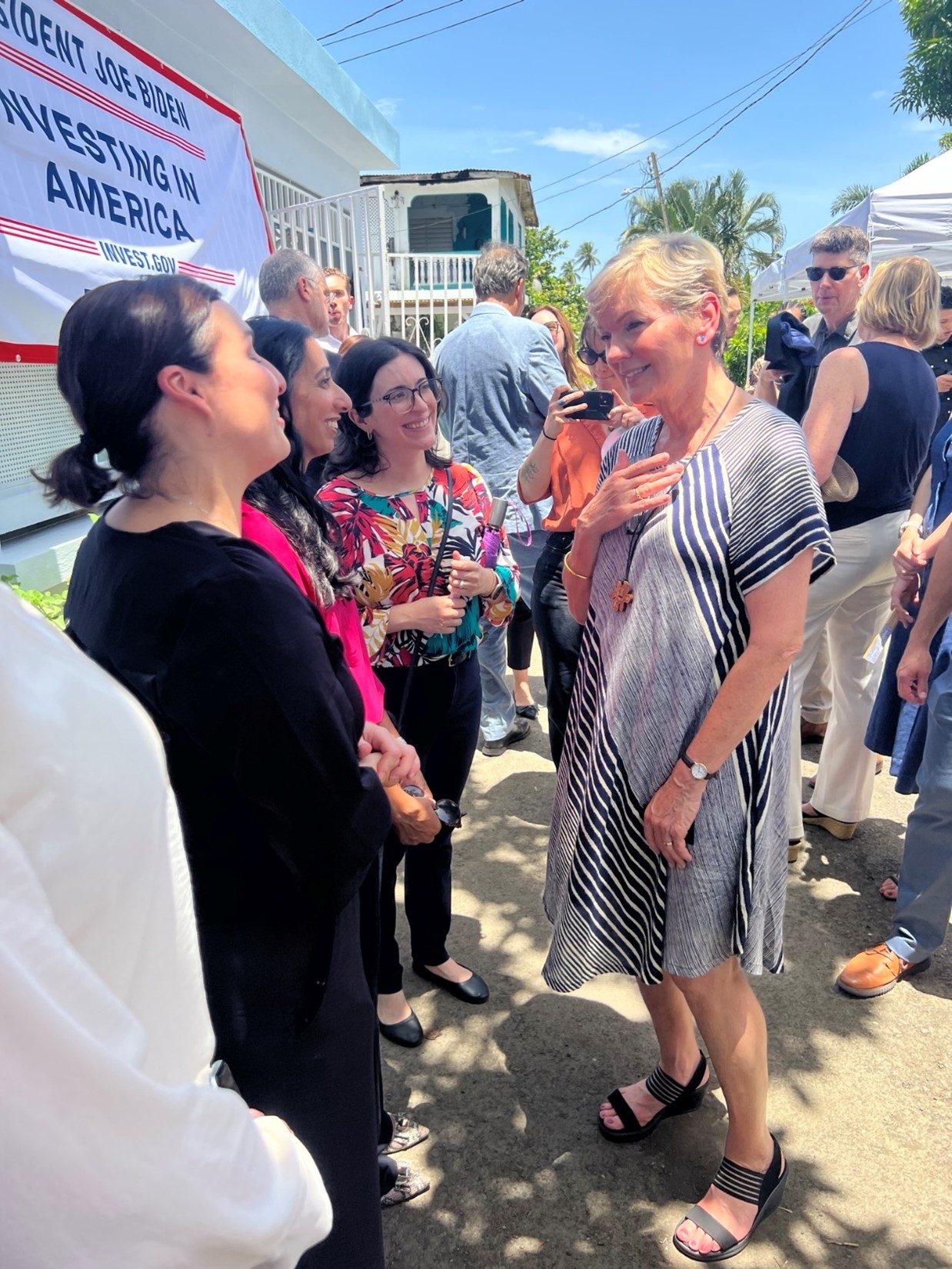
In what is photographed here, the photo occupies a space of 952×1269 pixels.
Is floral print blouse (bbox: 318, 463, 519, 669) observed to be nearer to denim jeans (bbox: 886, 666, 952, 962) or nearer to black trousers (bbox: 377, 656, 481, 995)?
black trousers (bbox: 377, 656, 481, 995)

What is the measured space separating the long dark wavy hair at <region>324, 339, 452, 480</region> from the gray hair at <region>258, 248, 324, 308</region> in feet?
6.67

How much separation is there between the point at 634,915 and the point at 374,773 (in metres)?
0.89

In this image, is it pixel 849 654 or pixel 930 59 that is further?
pixel 930 59

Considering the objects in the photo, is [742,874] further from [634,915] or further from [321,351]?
[321,351]

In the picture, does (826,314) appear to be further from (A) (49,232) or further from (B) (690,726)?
(A) (49,232)

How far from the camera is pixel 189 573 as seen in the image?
3.65 ft

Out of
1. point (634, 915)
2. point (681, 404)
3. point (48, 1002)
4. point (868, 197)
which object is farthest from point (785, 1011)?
point (868, 197)

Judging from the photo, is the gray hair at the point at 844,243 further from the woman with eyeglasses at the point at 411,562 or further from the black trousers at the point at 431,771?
the black trousers at the point at 431,771

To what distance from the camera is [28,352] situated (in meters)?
3.44

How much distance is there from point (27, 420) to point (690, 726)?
13.0ft

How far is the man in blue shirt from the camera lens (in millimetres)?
3992

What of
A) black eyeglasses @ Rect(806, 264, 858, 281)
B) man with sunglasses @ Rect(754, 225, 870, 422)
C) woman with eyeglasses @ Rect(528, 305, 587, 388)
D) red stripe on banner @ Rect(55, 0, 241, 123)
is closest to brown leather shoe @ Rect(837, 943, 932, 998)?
man with sunglasses @ Rect(754, 225, 870, 422)

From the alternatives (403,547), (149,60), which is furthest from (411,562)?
(149,60)

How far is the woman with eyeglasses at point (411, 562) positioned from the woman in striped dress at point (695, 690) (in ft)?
1.62
